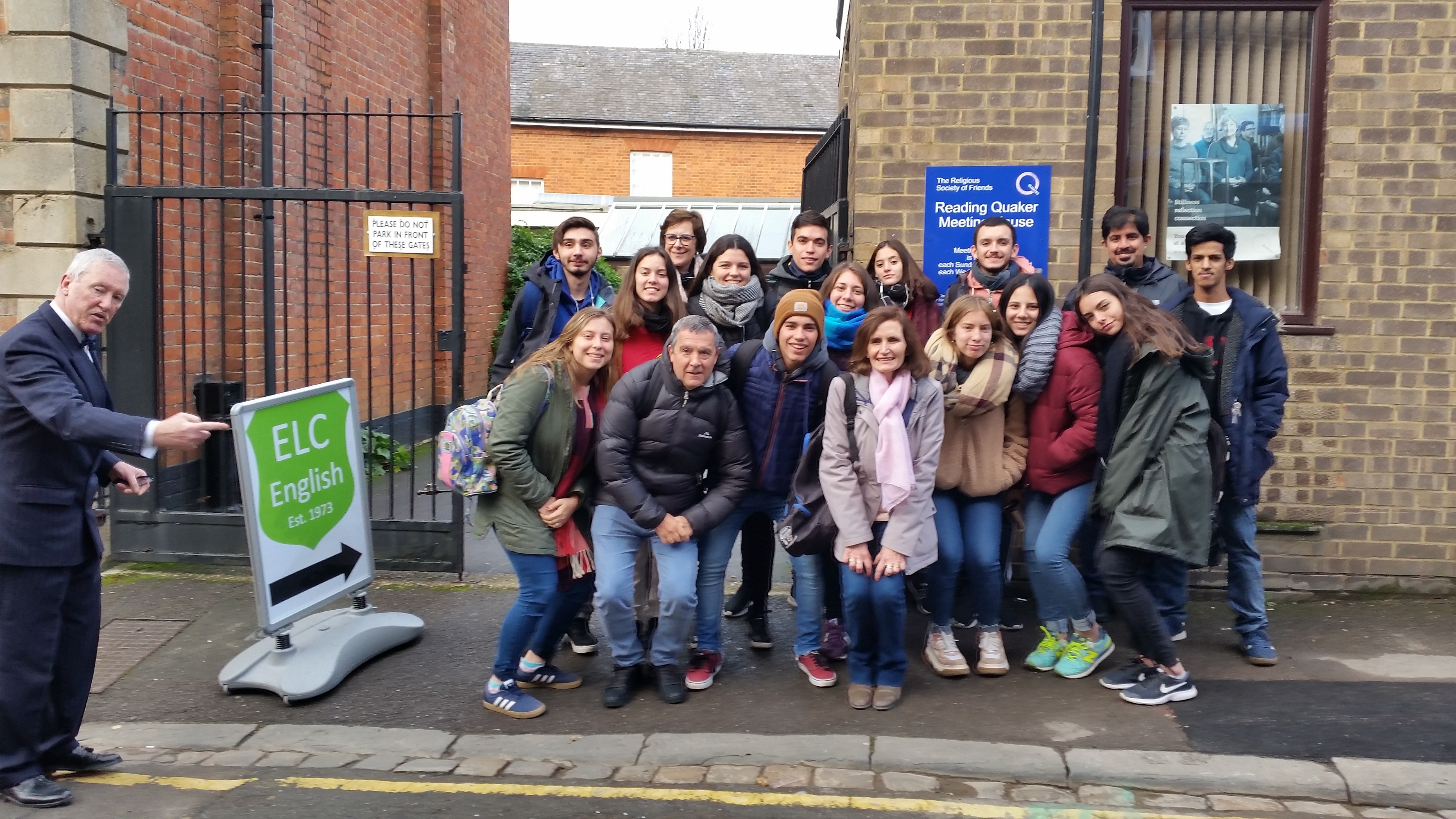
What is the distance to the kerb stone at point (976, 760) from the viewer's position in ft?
14.6

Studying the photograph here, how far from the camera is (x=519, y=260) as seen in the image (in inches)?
652

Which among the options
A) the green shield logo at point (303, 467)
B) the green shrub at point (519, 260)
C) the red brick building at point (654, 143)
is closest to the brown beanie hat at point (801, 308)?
the green shield logo at point (303, 467)

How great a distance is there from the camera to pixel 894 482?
4902mm

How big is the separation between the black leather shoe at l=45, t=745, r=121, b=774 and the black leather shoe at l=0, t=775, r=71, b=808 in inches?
7.1

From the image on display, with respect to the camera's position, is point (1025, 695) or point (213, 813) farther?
point (1025, 695)

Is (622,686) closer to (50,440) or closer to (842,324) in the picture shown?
(842,324)

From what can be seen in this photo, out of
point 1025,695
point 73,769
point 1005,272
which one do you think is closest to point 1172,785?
point 1025,695

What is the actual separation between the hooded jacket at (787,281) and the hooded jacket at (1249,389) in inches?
65.2

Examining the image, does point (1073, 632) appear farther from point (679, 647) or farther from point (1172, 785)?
point (679, 647)

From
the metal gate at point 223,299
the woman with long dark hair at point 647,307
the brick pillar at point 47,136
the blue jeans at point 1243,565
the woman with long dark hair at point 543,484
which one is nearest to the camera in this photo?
the woman with long dark hair at point 543,484

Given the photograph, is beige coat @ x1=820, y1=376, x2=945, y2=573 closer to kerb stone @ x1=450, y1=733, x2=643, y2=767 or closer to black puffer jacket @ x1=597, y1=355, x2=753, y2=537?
black puffer jacket @ x1=597, y1=355, x2=753, y2=537

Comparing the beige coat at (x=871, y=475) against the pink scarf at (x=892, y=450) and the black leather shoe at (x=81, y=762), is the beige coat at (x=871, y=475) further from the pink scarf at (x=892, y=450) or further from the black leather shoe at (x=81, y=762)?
the black leather shoe at (x=81, y=762)

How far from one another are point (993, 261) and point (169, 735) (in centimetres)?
Answer: 420

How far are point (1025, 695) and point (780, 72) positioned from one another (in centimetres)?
3173
